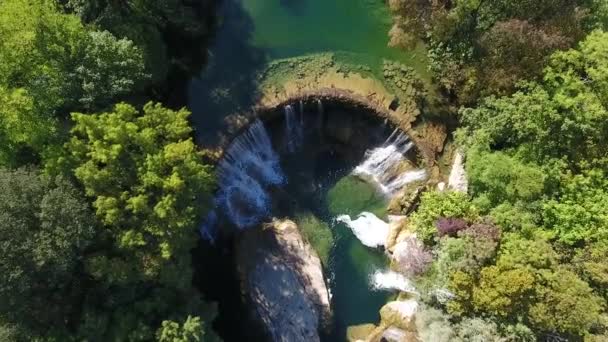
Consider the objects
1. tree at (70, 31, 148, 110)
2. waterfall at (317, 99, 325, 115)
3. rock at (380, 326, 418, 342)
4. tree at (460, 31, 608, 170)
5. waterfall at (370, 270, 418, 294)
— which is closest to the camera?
tree at (70, 31, 148, 110)

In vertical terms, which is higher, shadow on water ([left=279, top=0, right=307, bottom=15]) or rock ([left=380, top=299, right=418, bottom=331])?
Answer: shadow on water ([left=279, top=0, right=307, bottom=15])

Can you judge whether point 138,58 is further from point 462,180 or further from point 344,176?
point 462,180

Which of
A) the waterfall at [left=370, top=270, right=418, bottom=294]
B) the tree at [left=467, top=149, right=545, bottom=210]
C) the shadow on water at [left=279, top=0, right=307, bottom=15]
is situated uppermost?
the shadow on water at [left=279, top=0, right=307, bottom=15]

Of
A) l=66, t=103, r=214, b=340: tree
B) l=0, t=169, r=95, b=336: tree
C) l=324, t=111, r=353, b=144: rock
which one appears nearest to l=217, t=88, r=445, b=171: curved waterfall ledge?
l=324, t=111, r=353, b=144: rock

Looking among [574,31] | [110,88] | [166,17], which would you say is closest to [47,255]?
[110,88]

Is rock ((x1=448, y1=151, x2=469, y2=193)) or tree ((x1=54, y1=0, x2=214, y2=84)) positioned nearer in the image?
tree ((x1=54, y1=0, x2=214, y2=84))

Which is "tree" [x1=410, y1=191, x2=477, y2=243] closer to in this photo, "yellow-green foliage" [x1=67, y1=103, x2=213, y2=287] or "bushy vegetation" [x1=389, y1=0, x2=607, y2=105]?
"bushy vegetation" [x1=389, y1=0, x2=607, y2=105]

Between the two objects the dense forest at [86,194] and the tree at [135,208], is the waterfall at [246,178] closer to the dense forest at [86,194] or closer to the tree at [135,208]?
the dense forest at [86,194]
